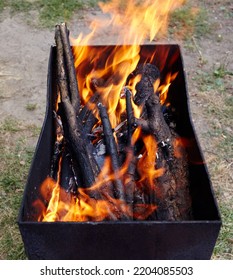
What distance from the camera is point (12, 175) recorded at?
3312mm

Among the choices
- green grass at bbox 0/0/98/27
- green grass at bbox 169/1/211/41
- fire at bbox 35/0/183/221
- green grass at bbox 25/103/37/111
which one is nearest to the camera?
fire at bbox 35/0/183/221

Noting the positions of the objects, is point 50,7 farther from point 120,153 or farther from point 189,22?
point 120,153

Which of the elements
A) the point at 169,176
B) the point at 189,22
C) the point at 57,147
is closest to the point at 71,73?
the point at 57,147

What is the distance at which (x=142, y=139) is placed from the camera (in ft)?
8.81

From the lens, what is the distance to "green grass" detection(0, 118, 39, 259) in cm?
281

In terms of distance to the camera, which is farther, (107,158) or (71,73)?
(71,73)

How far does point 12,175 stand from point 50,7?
2.80m

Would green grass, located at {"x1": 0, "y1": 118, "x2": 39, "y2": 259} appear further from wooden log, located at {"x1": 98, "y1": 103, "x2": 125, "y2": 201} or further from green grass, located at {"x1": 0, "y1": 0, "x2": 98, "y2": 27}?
green grass, located at {"x1": 0, "y1": 0, "x2": 98, "y2": 27}

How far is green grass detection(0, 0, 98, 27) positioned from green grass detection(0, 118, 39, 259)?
1.87 meters

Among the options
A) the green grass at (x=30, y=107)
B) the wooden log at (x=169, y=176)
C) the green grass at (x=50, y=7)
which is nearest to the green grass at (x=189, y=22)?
the green grass at (x=50, y=7)

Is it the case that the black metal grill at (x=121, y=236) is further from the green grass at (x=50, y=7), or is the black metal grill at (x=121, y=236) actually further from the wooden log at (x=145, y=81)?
the green grass at (x=50, y=7)

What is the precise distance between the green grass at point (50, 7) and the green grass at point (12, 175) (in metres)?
1.87

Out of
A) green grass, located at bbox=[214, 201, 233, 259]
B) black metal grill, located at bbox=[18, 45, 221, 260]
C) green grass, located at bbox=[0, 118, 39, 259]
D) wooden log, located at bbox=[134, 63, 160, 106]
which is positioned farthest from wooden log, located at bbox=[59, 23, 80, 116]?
green grass, located at bbox=[214, 201, 233, 259]

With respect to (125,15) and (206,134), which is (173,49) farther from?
(125,15)
